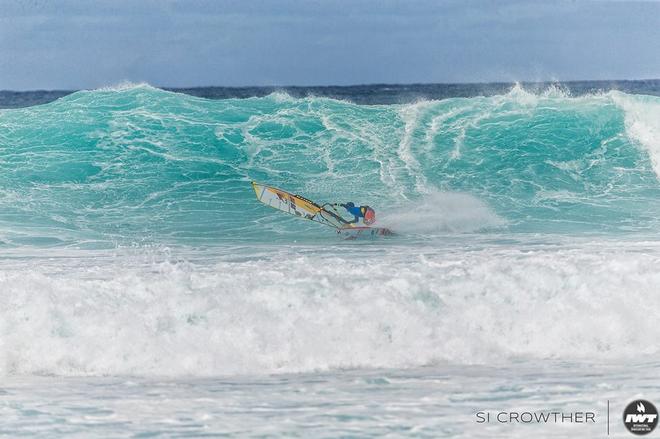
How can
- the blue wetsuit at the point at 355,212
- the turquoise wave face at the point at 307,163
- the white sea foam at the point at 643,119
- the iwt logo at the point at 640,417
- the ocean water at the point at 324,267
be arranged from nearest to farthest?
the iwt logo at the point at 640,417, the ocean water at the point at 324,267, the blue wetsuit at the point at 355,212, the turquoise wave face at the point at 307,163, the white sea foam at the point at 643,119

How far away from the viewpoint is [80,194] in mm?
15422

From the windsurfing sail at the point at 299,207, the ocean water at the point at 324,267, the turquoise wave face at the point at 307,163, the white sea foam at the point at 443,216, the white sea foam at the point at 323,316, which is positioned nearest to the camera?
the ocean water at the point at 324,267

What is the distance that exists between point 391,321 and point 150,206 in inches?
296

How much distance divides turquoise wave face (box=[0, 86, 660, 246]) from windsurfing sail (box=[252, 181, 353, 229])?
20 cm

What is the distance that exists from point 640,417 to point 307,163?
11.4m

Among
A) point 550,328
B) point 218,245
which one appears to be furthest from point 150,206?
point 550,328

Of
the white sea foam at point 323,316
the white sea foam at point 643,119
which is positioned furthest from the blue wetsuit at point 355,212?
the white sea foam at point 643,119

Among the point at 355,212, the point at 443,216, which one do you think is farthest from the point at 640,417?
the point at 443,216

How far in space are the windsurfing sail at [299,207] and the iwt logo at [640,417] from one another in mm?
7023

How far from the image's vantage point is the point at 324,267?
1034 cm

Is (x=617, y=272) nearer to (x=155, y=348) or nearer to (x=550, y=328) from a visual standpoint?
(x=550, y=328)

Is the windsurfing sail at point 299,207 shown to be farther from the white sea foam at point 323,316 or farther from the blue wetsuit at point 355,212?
the white sea foam at point 323,316

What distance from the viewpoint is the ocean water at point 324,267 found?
668 cm

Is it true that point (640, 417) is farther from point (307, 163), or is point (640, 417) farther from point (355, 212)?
point (307, 163)
